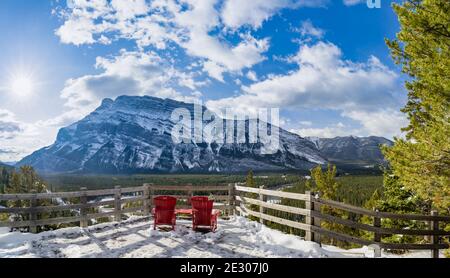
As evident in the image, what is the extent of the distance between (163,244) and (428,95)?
856 cm

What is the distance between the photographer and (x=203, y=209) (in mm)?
12781

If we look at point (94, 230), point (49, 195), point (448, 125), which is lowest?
point (94, 230)

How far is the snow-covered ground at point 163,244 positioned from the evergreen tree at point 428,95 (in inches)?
111

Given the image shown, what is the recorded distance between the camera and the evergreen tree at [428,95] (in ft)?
28.8

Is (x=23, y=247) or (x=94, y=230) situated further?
(x=94, y=230)

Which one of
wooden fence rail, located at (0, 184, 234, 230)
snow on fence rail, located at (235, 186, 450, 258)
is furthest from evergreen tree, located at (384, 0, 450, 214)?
wooden fence rail, located at (0, 184, 234, 230)

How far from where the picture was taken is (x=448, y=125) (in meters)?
8.76

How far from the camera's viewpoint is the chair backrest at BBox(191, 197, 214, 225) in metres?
12.7

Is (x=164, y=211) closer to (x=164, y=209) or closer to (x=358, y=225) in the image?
(x=164, y=209)

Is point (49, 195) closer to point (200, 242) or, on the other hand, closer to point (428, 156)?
point (200, 242)

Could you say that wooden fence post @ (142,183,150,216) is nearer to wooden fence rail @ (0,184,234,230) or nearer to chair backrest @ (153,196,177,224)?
wooden fence rail @ (0,184,234,230)
